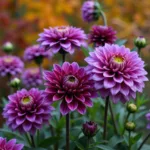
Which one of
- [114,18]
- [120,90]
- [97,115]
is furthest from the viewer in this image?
[114,18]

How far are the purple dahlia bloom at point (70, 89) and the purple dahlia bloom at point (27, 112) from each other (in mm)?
52

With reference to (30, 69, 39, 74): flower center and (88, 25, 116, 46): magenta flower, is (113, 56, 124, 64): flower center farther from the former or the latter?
(30, 69, 39, 74): flower center

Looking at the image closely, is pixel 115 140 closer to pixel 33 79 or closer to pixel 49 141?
pixel 49 141

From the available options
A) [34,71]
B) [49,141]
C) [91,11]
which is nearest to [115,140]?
[49,141]

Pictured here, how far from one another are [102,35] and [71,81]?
29 cm

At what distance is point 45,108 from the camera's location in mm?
886

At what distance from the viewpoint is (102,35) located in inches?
41.3

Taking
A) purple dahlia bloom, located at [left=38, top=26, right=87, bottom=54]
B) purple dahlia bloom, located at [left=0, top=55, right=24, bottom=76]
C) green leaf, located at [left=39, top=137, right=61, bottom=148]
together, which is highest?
purple dahlia bloom, located at [left=0, top=55, right=24, bottom=76]

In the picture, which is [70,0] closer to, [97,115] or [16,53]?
[16,53]

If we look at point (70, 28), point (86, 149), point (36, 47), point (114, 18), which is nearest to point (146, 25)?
point (114, 18)

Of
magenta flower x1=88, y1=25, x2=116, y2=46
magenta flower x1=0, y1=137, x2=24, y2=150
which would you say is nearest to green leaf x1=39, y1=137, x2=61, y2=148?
magenta flower x1=0, y1=137, x2=24, y2=150

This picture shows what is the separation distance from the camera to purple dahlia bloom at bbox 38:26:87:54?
0.94m

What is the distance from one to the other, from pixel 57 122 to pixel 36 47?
343mm

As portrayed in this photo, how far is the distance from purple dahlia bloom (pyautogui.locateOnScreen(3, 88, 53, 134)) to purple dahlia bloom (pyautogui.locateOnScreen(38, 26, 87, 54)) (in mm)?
134
